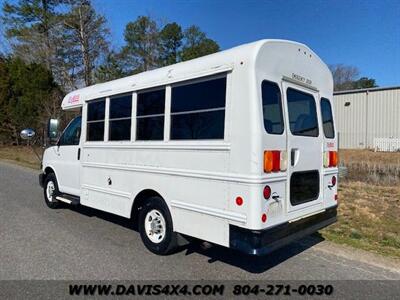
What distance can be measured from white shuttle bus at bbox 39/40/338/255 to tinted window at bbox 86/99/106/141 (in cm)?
5

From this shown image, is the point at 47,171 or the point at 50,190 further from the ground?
the point at 47,171

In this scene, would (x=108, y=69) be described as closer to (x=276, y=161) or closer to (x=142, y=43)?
(x=142, y=43)

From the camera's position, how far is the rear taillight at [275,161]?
14.1 ft

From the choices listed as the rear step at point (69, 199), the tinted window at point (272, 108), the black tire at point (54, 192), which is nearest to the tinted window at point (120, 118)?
the rear step at point (69, 199)

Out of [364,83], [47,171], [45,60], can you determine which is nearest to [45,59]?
[45,60]

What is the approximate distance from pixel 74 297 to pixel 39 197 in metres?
6.81

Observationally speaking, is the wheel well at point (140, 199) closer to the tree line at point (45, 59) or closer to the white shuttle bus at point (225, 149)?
the white shuttle bus at point (225, 149)

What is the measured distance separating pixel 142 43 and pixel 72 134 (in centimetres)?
4051

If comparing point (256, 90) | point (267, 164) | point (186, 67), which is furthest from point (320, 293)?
point (186, 67)

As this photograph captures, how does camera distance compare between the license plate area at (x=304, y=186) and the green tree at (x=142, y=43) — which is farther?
the green tree at (x=142, y=43)

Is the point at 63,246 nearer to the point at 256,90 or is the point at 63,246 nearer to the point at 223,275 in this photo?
the point at 223,275

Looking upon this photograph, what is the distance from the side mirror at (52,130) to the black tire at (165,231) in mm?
3642

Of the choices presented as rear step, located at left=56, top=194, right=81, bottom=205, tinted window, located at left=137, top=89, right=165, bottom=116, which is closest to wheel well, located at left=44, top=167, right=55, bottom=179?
rear step, located at left=56, top=194, right=81, bottom=205

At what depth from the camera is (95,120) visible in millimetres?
6875
